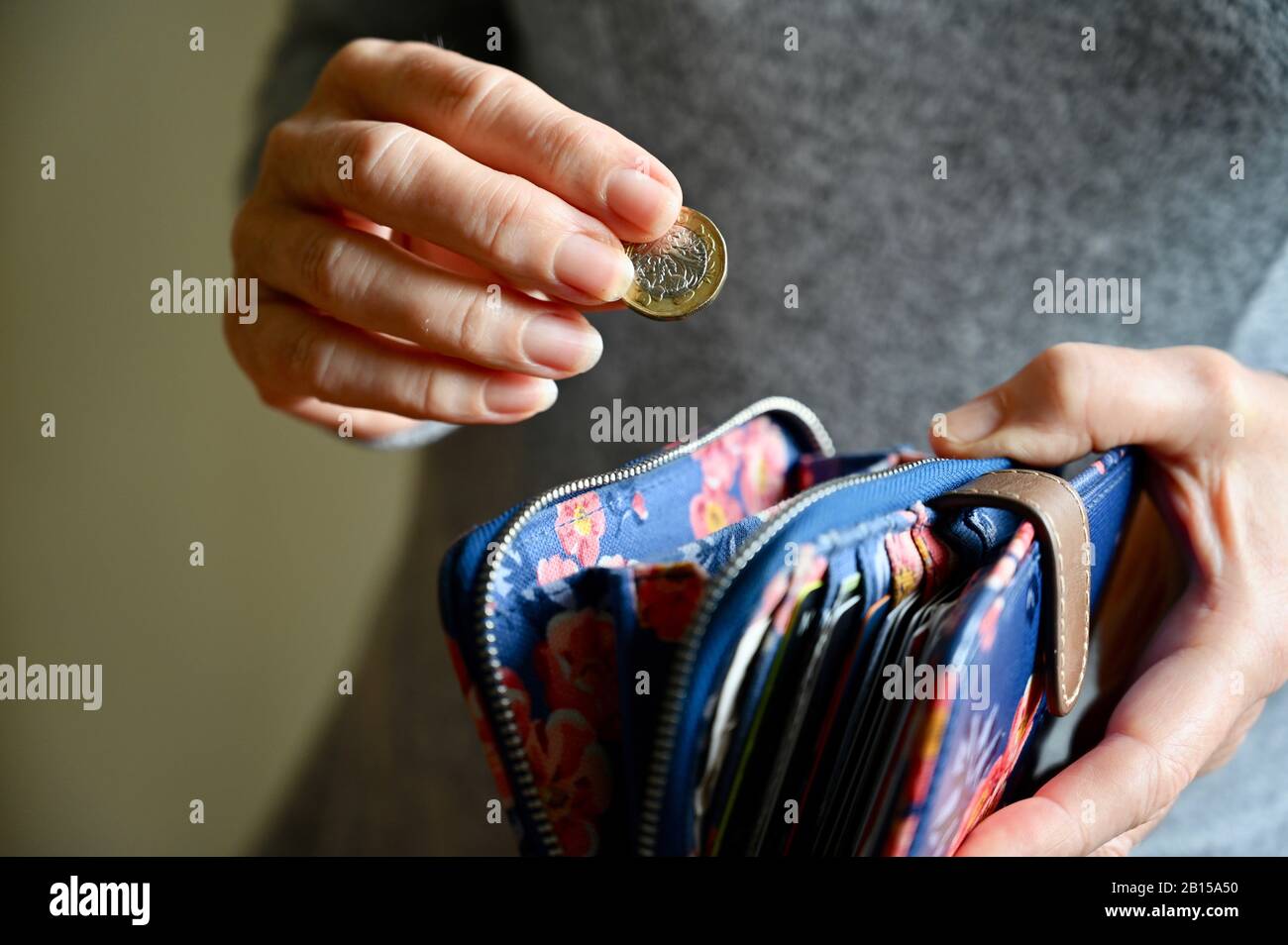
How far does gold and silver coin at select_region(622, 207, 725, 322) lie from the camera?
67 centimetres

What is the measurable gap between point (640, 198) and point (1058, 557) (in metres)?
0.36

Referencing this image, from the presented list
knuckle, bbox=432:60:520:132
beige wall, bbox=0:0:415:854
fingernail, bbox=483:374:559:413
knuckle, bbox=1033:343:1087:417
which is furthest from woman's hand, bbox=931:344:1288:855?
beige wall, bbox=0:0:415:854

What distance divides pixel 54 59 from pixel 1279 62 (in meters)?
1.95

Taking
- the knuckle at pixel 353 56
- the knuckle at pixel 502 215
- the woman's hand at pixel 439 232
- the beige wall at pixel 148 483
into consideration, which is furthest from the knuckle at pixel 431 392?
the beige wall at pixel 148 483

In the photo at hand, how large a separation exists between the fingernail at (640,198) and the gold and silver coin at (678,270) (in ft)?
0.14

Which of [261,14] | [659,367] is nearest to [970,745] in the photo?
[659,367]

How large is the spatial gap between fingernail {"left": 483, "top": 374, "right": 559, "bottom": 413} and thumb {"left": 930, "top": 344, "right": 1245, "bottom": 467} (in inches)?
12.5

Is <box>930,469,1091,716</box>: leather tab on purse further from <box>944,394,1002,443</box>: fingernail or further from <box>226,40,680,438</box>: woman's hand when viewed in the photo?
<box>226,40,680,438</box>: woman's hand

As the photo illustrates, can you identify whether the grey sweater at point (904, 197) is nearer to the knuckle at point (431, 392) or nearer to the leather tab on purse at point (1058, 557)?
the knuckle at point (431, 392)

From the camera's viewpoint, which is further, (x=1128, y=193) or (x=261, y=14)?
(x=261, y=14)

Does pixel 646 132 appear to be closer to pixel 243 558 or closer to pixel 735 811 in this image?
pixel 735 811

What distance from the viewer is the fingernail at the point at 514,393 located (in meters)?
0.73

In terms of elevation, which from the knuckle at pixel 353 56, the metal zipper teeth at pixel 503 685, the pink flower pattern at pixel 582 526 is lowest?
the metal zipper teeth at pixel 503 685
